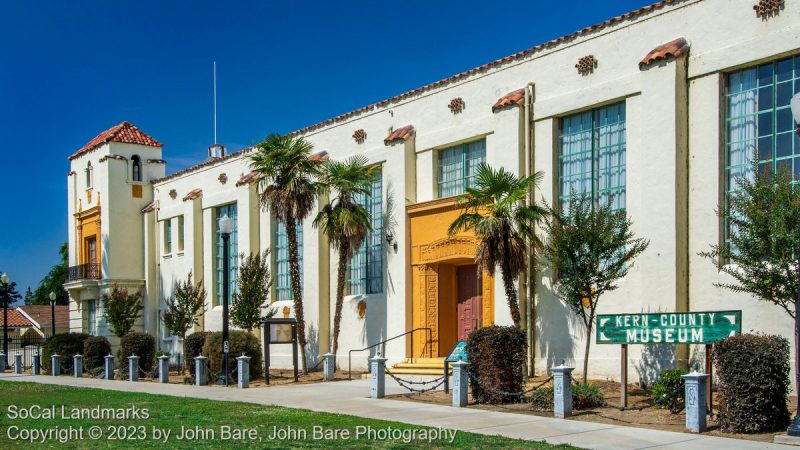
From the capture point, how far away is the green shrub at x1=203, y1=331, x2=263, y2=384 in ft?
80.3

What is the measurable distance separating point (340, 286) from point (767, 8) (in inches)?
585

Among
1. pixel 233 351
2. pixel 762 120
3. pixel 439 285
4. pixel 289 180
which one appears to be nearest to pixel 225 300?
pixel 233 351

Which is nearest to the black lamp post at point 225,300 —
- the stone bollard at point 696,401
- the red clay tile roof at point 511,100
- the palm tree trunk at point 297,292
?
the palm tree trunk at point 297,292

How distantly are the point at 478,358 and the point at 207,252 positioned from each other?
2163 cm

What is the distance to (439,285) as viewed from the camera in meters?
25.1

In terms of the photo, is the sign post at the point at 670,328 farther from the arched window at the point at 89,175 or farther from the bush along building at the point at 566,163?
the arched window at the point at 89,175

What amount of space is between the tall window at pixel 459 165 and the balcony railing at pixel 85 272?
22634mm

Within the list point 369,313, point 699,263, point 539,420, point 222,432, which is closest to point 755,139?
point 699,263

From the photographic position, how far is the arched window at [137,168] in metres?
42.0

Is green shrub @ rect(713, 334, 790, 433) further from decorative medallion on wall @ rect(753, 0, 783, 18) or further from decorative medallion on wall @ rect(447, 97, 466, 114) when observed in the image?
decorative medallion on wall @ rect(447, 97, 466, 114)

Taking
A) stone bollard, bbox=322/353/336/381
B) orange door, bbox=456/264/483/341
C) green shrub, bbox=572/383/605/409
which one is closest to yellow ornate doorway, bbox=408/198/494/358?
orange door, bbox=456/264/483/341

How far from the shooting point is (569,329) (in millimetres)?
20688

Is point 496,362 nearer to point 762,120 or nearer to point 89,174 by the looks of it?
point 762,120

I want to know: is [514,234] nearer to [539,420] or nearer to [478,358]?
[478,358]
